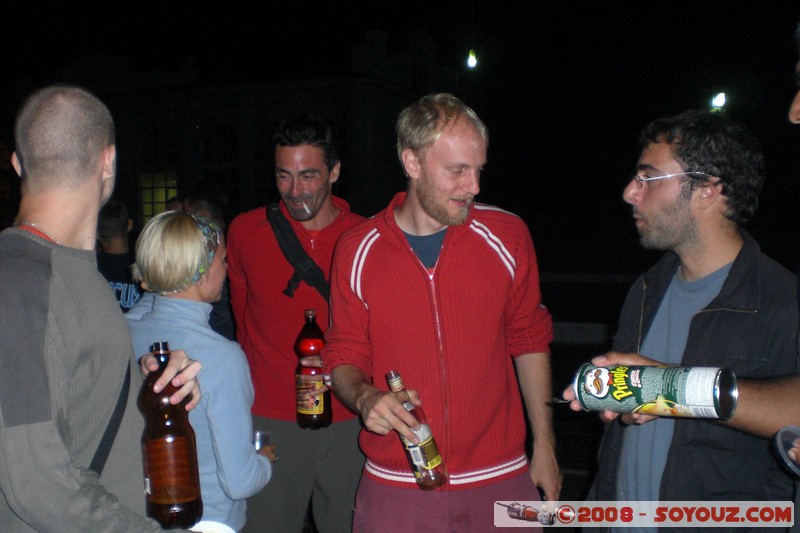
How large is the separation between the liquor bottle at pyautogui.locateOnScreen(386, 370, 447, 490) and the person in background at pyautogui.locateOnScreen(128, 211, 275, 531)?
617 mm

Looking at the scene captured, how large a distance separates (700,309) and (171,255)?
2200 millimetres

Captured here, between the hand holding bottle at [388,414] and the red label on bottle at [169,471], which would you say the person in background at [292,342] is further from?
the red label on bottle at [169,471]

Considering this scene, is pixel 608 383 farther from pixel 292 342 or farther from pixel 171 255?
pixel 292 342

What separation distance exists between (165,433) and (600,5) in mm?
38877

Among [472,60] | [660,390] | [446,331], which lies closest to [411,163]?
[446,331]

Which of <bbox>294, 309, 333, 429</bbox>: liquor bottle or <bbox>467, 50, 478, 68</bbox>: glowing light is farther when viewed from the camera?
<bbox>467, 50, 478, 68</bbox>: glowing light

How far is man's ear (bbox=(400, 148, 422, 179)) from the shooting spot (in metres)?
3.13

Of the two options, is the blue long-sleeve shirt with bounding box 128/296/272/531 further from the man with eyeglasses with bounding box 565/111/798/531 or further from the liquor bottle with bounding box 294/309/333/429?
the man with eyeglasses with bounding box 565/111/798/531

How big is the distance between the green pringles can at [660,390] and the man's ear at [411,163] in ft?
4.04

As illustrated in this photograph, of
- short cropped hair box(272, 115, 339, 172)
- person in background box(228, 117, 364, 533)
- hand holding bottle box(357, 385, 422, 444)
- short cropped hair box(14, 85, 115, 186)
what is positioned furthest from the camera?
short cropped hair box(272, 115, 339, 172)

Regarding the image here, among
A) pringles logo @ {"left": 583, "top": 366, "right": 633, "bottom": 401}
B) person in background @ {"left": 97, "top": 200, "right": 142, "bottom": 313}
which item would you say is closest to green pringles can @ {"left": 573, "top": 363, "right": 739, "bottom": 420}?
pringles logo @ {"left": 583, "top": 366, "right": 633, "bottom": 401}

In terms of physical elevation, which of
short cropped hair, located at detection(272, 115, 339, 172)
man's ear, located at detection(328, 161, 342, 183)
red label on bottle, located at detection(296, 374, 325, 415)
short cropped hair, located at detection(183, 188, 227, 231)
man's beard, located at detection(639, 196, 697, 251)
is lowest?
red label on bottle, located at detection(296, 374, 325, 415)

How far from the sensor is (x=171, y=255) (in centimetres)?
268

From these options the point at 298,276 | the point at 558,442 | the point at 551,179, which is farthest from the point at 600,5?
the point at 298,276
